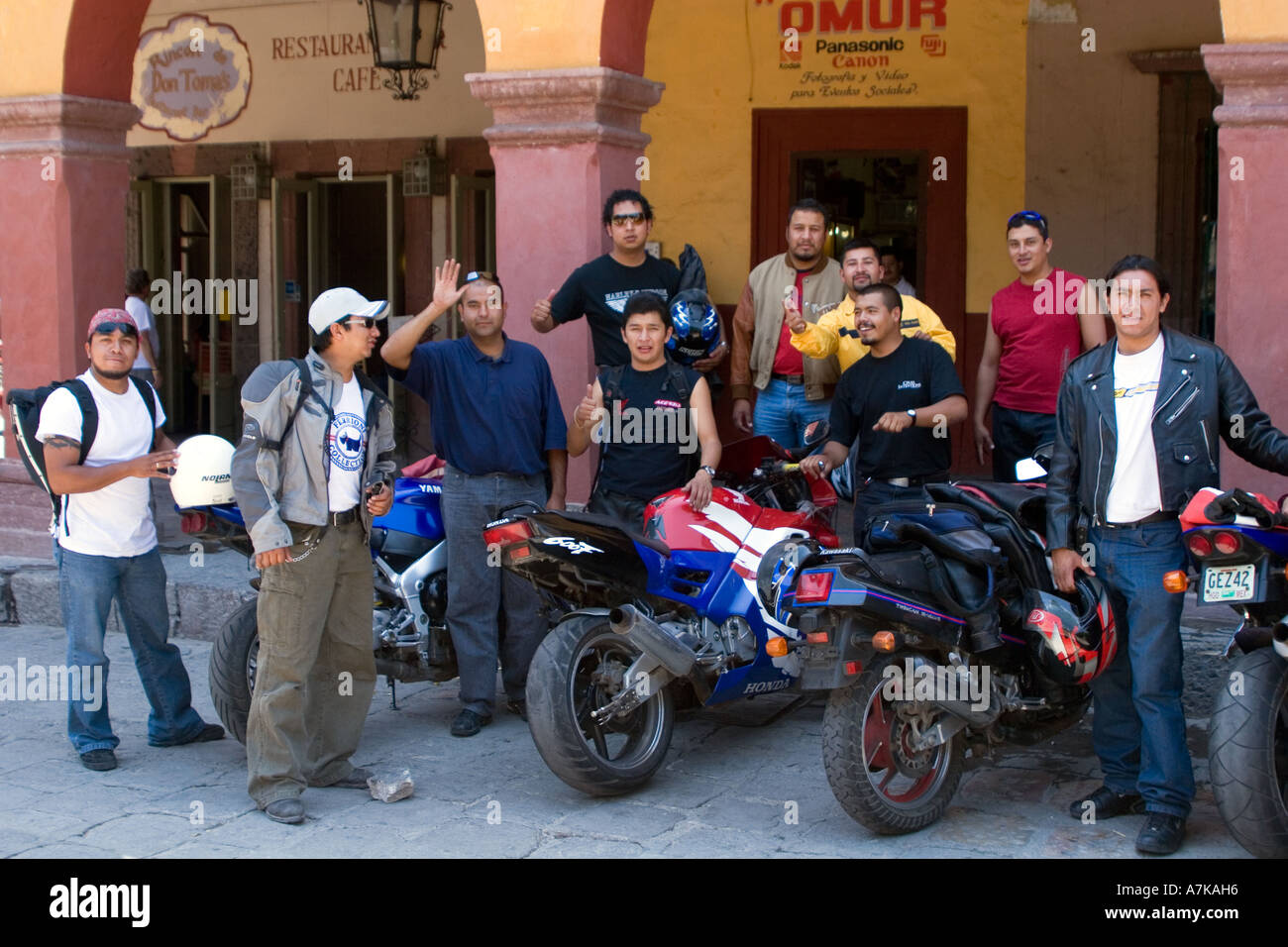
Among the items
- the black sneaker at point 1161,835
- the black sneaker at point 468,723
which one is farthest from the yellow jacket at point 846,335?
the black sneaker at point 1161,835

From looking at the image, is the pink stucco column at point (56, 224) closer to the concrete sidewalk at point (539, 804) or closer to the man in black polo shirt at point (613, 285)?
the concrete sidewalk at point (539, 804)

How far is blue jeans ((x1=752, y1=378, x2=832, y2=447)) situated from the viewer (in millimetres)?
6918

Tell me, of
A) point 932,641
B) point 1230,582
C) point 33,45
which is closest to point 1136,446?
point 1230,582

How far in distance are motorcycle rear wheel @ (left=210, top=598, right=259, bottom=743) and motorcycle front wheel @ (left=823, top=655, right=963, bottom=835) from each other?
2324 millimetres

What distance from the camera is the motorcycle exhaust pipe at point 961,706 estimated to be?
4812mm

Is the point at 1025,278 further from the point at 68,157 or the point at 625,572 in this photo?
the point at 68,157

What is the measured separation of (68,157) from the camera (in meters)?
8.59

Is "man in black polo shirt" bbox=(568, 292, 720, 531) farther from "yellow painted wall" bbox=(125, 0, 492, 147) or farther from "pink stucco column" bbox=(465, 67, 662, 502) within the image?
"yellow painted wall" bbox=(125, 0, 492, 147)

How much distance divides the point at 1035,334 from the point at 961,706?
2182 mm

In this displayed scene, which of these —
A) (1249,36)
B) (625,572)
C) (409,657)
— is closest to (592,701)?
(625,572)

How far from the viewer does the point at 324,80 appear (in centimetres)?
1273

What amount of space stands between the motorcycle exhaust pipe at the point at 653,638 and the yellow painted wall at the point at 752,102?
209 inches

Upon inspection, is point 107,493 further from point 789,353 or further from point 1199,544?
point 1199,544

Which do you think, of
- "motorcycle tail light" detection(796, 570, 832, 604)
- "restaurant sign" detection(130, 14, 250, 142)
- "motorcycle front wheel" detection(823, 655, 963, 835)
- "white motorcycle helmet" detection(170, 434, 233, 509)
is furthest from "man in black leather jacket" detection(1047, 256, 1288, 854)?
"restaurant sign" detection(130, 14, 250, 142)
